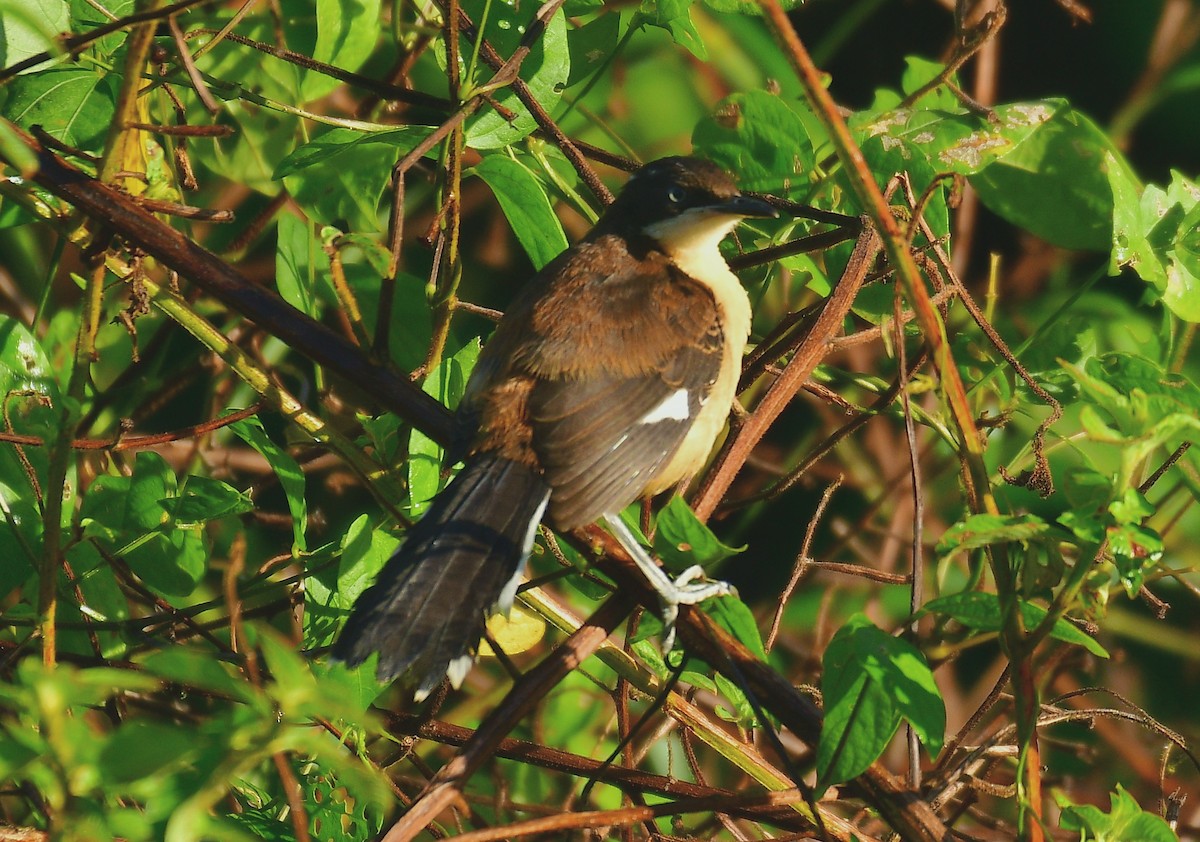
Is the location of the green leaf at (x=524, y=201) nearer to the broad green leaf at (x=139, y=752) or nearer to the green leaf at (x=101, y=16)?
the green leaf at (x=101, y=16)

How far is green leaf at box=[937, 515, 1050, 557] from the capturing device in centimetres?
183

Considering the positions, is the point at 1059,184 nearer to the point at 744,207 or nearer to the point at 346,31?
the point at 744,207

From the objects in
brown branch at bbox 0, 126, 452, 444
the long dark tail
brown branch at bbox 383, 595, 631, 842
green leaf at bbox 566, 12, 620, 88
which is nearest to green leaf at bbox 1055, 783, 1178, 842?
brown branch at bbox 383, 595, 631, 842

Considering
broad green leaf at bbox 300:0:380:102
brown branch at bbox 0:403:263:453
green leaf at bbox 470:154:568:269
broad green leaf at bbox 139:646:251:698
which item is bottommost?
brown branch at bbox 0:403:263:453

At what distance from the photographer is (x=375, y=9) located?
3.08 m

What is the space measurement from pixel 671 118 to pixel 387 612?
8.65 feet

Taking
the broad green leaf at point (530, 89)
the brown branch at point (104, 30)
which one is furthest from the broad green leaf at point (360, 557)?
the brown branch at point (104, 30)

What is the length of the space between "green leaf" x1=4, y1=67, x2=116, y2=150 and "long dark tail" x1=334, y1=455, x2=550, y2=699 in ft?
3.96

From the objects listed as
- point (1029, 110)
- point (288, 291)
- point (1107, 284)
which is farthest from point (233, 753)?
point (1107, 284)

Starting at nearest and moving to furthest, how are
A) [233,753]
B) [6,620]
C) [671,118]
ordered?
[233,753] → [6,620] → [671,118]

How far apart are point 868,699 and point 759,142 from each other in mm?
1568

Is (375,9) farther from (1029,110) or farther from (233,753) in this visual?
(233,753)

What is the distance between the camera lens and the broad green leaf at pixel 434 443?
2.68m

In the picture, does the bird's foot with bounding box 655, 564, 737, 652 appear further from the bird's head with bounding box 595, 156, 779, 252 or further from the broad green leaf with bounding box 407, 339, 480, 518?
the bird's head with bounding box 595, 156, 779, 252
